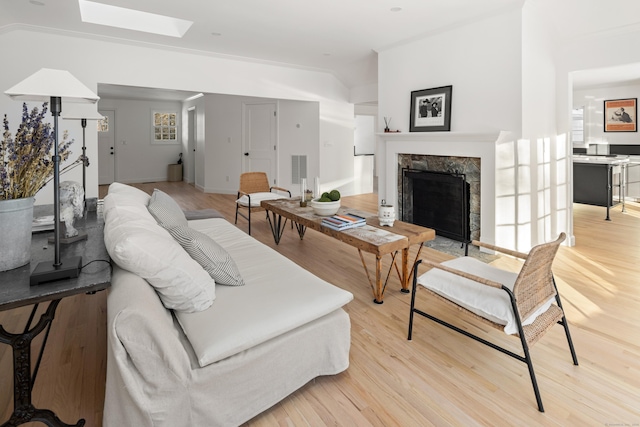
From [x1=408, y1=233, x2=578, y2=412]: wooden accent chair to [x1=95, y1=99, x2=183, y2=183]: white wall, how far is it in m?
10.4

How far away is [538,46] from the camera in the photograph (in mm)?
3908

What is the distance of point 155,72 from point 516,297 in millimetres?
5295

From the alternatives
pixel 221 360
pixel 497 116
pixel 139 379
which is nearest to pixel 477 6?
pixel 497 116

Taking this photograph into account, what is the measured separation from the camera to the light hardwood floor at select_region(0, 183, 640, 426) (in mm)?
1679

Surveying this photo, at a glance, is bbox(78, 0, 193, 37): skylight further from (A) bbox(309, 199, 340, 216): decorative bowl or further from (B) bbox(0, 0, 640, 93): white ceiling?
(A) bbox(309, 199, 340, 216): decorative bowl

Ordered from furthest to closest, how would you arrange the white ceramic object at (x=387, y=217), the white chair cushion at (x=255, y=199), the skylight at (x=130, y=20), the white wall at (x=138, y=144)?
1. the white wall at (x=138, y=144)
2. the white chair cushion at (x=255, y=199)
3. the skylight at (x=130, y=20)
4. the white ceramic object at (x=387, y=217)

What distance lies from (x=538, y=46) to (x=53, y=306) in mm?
4708

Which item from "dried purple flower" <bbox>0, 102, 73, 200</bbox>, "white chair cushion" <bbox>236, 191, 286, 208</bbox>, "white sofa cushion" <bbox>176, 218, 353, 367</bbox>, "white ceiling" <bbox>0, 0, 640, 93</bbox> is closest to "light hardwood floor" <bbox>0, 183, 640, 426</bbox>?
"white sofa cushion" <bbox>176, 218, 353, 367</bbox>

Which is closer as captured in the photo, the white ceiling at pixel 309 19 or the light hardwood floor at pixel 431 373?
the light hardwood floor at pixel 431 373

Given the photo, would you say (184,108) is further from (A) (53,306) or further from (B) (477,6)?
(A) (53,306)

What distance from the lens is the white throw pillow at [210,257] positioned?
1929 mm

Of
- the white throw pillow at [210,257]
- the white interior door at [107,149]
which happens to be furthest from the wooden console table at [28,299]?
the white interior door at [107,149]

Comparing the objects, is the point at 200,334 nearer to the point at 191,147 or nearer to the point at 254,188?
the point at 254,188

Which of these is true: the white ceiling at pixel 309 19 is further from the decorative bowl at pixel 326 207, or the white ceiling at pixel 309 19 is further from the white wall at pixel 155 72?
the decorative bowl at pixel 326 207
